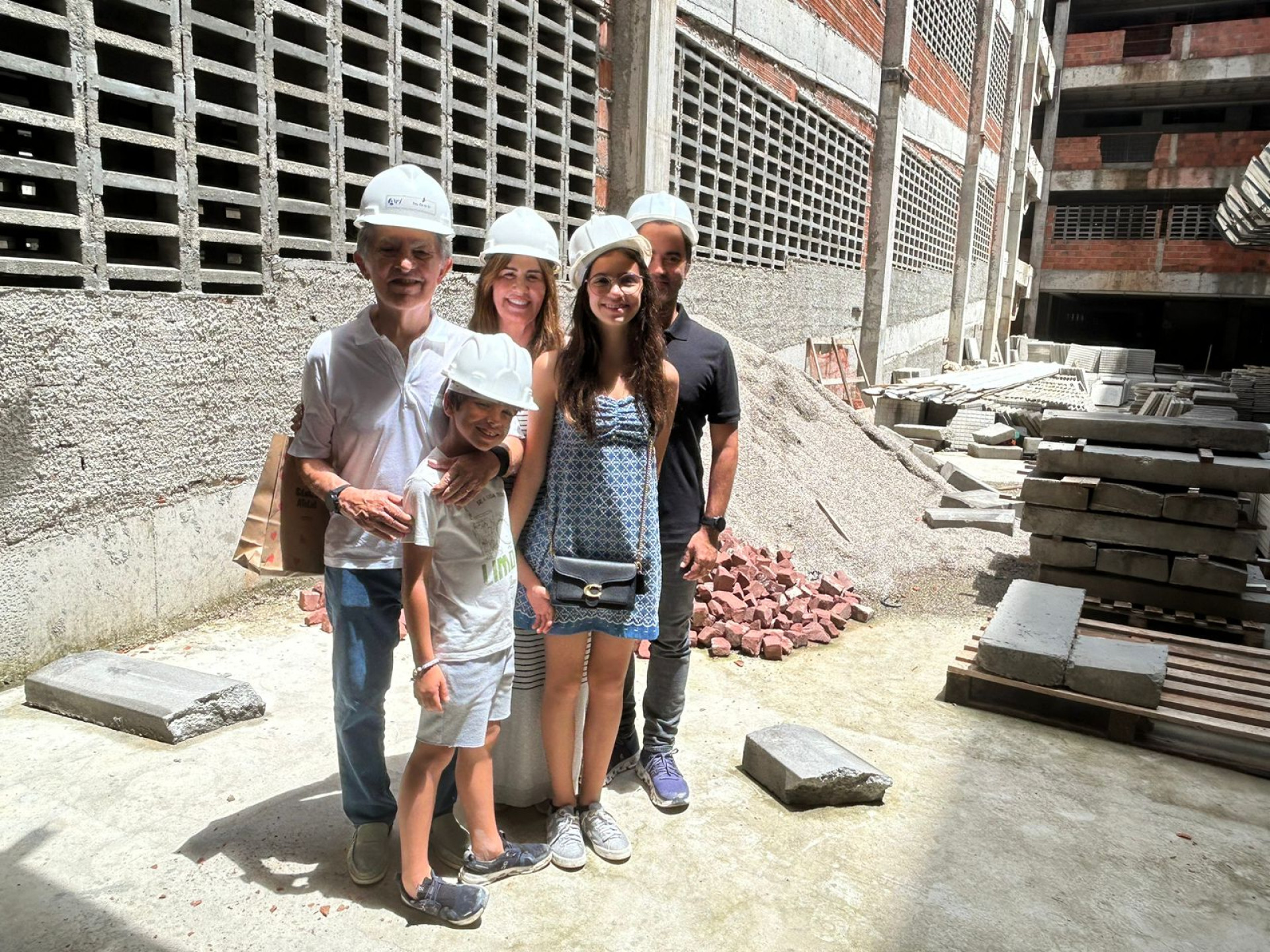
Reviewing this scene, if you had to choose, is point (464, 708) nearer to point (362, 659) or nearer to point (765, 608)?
point (362, 659)

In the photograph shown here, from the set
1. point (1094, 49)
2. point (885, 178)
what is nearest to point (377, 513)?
point (885, 178)

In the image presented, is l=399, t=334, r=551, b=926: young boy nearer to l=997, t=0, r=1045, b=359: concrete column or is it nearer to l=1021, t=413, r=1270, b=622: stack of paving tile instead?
l=1021, t=413, r=1270, b=622: stack of paving tile

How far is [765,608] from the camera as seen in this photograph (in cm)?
512

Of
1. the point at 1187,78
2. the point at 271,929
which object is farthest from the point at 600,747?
the point at 1187,78

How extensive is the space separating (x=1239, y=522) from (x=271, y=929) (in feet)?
18.5

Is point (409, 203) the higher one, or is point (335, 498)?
point (409, 203)

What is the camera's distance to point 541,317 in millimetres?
3039

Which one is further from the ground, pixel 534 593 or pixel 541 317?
pixel 541 317

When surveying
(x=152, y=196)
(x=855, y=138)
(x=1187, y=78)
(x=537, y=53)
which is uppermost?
(x=1187, y=78)

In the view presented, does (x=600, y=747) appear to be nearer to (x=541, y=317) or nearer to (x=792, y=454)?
(x=541, y=317)

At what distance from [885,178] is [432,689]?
1443 cm

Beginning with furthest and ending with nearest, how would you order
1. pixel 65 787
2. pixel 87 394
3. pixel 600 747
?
pixel 87 394
pixel 65 787
pixel 600 747

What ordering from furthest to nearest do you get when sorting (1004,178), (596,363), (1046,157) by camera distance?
(1046,157) → (1004,178) → (596,363)

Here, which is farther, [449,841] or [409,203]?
[449,841]
